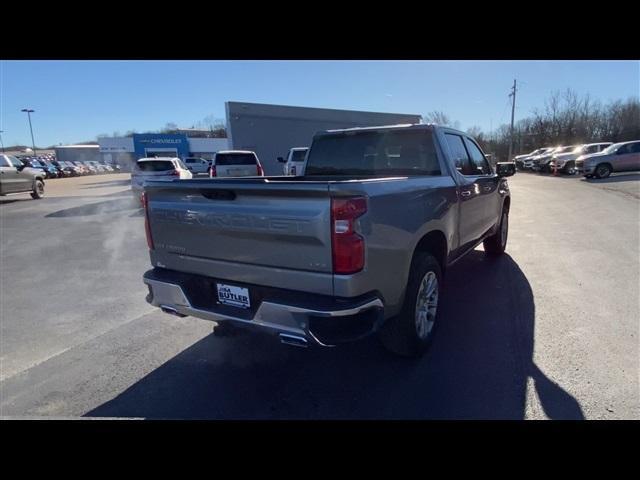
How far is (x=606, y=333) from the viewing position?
3.54 meters

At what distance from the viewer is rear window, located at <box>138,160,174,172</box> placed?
42.9 feet

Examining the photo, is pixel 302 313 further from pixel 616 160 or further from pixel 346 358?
pixel 616 160

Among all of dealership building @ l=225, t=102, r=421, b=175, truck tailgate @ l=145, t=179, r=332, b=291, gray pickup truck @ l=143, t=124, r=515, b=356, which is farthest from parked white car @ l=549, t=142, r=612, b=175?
truck tailgate @ l=145, t=179, r=332, b=291

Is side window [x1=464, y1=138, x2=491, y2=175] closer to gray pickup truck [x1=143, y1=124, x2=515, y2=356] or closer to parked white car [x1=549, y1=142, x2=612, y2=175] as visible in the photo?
gray pickup truck [x1=143, y1=124, x2=515, y2=356]

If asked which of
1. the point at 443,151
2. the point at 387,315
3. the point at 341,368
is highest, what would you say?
the point at 443,151

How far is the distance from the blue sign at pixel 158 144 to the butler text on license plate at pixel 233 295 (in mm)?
48673

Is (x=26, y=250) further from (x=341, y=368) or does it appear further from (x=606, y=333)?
(x=606, y=333)

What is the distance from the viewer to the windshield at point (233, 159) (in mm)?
14222

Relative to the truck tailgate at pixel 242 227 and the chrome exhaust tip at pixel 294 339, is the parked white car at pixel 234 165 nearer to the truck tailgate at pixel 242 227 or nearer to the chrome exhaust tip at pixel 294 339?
the truck tailgate at pixel 242 227

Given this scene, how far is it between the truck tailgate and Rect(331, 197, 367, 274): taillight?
0.15 feet

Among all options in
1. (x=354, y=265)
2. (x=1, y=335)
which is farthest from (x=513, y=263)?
(x=1, y=335)

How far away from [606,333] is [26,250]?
9.58m

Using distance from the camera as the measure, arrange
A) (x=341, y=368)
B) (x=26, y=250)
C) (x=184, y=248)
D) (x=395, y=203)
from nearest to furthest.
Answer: (x=395, y=203) → (x=184, y=248) → (x=341, y=368) → (x=26, y=250)

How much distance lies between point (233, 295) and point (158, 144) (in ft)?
170
